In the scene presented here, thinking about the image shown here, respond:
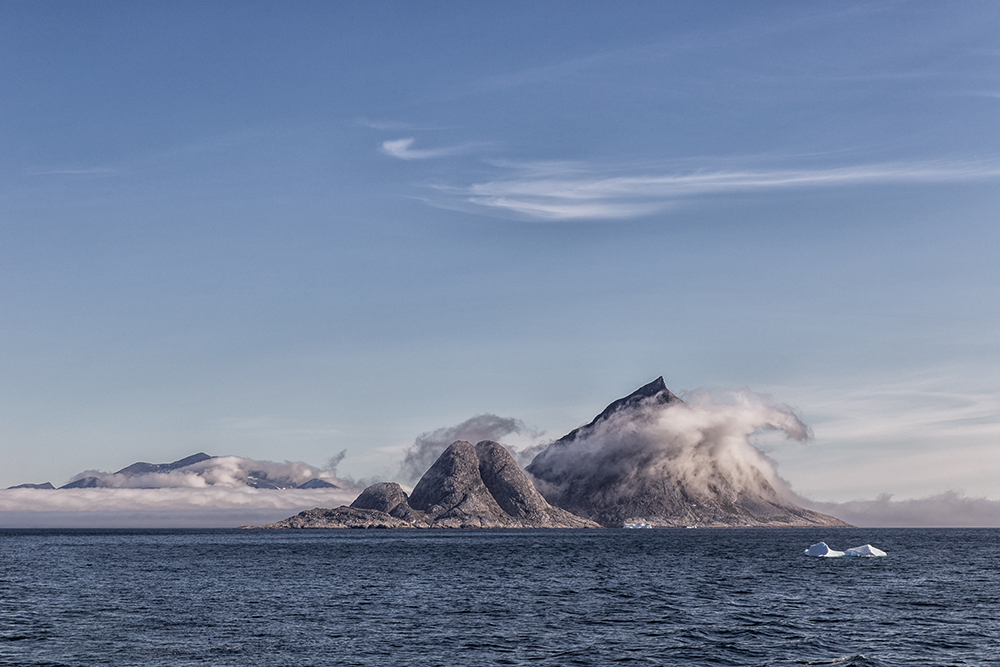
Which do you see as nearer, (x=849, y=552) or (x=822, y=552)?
(x=822, y=552)

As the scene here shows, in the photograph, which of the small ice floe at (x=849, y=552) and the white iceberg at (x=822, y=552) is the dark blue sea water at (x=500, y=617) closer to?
the small ice floe at (x=849, y=552)

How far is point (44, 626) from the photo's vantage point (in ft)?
246

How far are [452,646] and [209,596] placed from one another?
46.5 metres

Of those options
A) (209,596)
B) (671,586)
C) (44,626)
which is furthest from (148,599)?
(671,586)

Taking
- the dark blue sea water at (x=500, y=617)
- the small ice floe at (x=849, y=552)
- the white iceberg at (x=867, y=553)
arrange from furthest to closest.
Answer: the small ice floe at (x=849, y=552) → the white iceberg at (x=867, y=553) → the dark blue sea water at (x=500, y=617)

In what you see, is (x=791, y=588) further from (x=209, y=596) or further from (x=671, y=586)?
(x=209, y=596)

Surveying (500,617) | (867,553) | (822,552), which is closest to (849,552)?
(867,553)

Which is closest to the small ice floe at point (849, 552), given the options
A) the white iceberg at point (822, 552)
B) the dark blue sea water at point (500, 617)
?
the white iceberg at point (822, 552)

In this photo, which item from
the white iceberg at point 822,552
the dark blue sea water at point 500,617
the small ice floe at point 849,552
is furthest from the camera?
the white iceberg at point 822,552

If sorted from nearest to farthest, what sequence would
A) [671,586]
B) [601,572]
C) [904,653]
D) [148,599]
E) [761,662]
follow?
Answer: [761,662] → [904,653] → [148,599] → [671,586] → [601,572]

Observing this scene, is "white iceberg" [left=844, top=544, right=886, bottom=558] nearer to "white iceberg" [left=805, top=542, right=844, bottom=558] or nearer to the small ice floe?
the small ice floe

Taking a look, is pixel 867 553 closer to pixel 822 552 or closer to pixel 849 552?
pixel 849 552

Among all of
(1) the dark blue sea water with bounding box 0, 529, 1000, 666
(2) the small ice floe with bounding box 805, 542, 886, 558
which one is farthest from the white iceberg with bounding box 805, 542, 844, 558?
(1) the dark blue sea water with bounding box 0, 529, 1000, 666

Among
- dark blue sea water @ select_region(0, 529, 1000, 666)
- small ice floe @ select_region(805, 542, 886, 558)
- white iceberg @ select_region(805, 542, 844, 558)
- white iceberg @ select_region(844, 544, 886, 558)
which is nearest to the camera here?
dark blue sea water @ select_region(0, 529, 1000, 666)
